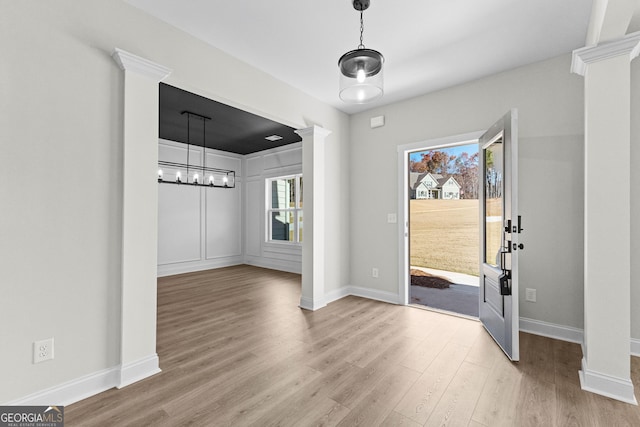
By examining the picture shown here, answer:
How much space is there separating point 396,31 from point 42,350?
137 inches

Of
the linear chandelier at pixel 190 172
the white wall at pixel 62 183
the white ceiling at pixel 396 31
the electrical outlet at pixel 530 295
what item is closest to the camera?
the white wall at pixel 62 183

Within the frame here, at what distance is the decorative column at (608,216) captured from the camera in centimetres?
193

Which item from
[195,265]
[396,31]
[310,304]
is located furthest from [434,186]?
[195,265]

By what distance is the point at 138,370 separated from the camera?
6.98ft

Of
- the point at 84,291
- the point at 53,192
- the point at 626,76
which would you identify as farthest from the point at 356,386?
the point at 626,76

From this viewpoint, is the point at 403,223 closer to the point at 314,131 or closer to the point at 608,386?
the point at 314,131

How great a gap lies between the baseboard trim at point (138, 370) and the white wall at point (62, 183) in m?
0.12

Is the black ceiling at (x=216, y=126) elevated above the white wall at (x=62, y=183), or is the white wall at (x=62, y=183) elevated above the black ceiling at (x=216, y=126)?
the black ceiling at (x=216, y=126)

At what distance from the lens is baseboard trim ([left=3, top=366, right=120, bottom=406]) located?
68.2 inches

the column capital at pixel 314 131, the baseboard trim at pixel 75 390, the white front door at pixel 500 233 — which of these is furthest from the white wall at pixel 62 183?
the white front door at pixel 500 233

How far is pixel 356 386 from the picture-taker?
2053 millimetres

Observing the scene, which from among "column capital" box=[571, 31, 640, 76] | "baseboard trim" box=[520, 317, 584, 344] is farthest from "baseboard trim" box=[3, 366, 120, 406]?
"column capital" box=[571, 31, 640, 76]

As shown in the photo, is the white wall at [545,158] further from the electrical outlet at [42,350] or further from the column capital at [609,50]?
the electrical outlet at [42,350]

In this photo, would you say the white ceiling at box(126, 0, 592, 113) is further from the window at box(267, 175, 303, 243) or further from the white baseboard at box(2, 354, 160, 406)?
the window at box(267, 175, 303, 243)
